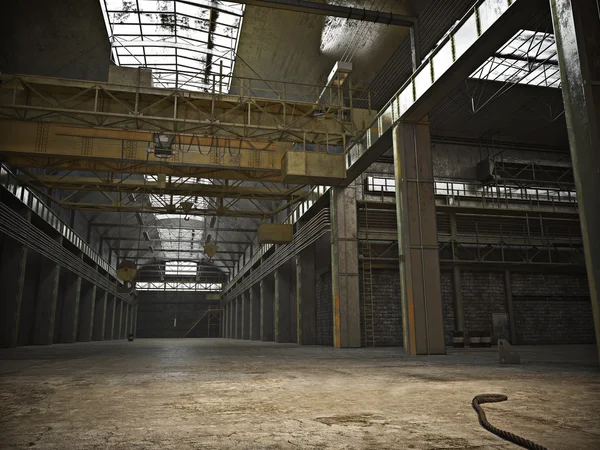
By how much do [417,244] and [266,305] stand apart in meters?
21.4

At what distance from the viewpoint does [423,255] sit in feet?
42.6

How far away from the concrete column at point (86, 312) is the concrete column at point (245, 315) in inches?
487

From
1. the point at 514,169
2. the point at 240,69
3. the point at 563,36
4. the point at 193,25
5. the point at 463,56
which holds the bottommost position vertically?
the point at 563,36

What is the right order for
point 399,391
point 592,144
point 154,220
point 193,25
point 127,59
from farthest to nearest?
point 154,220, point 127,59, point 193,25, point 592,144, point 399,391

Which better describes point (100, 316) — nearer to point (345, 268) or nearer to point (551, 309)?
point (345, 268)

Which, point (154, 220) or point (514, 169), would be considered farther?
point (154, 220)

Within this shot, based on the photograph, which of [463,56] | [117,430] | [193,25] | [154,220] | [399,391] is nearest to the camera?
[117,430]

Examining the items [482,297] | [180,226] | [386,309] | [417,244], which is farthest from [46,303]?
[482,297]

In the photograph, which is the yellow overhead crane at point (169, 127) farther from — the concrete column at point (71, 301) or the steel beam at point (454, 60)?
the concrete column at point (71, 301)

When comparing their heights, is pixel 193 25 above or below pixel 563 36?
above

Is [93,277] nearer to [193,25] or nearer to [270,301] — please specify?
[270,301]

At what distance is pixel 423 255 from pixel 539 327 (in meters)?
13.6

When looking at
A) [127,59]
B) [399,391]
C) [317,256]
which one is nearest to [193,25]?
[127,59]

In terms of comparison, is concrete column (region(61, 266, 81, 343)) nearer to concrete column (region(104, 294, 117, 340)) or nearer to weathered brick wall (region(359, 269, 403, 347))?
concrete column (region(104, 294, 117, 340))
